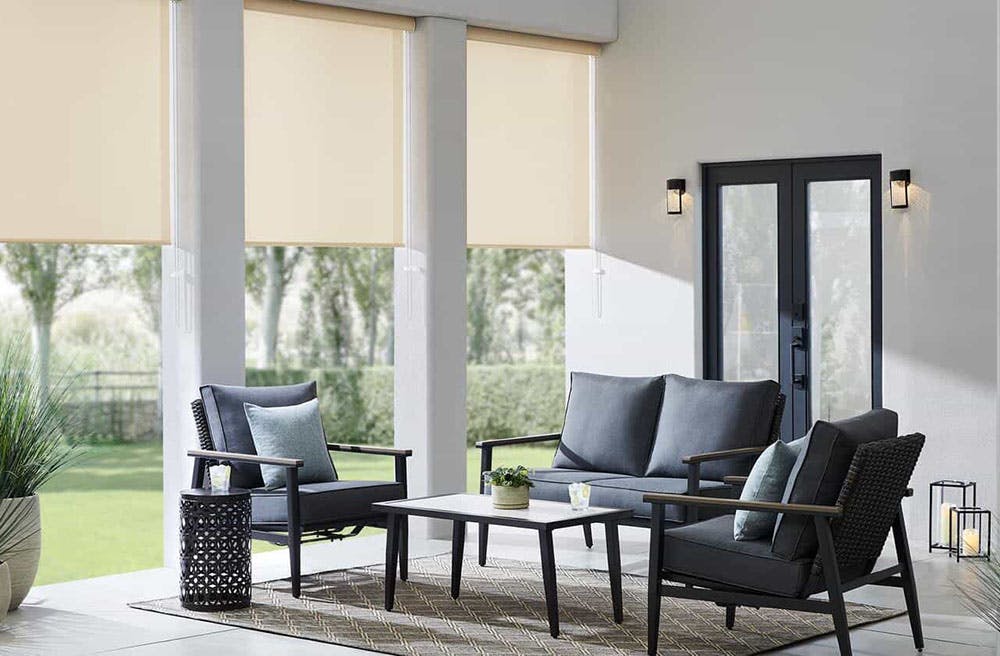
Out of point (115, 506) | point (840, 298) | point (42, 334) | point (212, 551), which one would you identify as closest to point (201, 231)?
point (212, 551)

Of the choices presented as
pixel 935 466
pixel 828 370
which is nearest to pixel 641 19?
pixel 828 370

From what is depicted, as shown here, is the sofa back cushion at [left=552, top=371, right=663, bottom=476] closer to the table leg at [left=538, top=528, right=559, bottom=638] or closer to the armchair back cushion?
the armchair back cushion

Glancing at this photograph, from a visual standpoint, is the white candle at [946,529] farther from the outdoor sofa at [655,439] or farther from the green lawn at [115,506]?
the green lawn at [115,506]

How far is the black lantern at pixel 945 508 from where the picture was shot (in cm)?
787

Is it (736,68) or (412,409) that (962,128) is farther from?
(412,409)

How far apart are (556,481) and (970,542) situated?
2.29 meters

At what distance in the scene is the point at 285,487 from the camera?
6945 millimetres

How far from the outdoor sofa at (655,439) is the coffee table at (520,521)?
2.05 ft

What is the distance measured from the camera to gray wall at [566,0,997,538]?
26.5ft

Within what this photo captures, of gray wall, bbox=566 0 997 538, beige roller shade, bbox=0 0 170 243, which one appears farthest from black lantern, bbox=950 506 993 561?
beige roller shade, bbox=0 0 170 243

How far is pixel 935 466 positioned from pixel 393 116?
12.1 ft

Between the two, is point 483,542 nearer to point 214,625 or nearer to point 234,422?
point 234,422

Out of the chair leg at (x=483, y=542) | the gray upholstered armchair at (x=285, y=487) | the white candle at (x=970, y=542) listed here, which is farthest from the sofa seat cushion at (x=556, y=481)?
the white candle at (x=970, y=542)

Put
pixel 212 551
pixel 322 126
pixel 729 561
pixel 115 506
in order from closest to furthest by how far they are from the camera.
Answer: pixel 729 561, pixel 212 551, pixel 322 126, pixel 115 506
